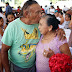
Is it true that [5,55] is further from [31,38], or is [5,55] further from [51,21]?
[51,21]

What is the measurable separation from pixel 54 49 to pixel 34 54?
0.33 m

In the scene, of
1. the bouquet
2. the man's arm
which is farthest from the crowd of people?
the bouquet

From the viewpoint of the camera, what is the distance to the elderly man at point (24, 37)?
4.90ft

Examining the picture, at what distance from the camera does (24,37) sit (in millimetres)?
1534

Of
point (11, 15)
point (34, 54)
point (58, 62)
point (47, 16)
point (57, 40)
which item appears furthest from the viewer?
point (11, 15)

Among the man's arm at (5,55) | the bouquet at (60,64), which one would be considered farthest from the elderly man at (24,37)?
the bouquet at (60,64)

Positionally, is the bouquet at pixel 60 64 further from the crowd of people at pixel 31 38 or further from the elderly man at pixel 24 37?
the elderly man at pixel 24 37

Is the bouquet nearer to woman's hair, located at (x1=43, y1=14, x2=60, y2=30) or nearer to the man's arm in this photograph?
woman's hair, located at (x1=43, y1=14, x2=60, y2=30)

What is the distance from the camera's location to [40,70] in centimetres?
157

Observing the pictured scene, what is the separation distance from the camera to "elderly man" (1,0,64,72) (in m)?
1.49

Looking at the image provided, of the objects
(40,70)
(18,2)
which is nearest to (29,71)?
(40,70)

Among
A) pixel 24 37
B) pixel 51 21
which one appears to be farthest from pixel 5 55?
pixel 51 21

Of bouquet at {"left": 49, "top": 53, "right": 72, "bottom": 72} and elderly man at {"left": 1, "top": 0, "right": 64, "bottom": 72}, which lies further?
elderly man at {"left": 1, "top": 0, "right": 64, "bottom": 72}

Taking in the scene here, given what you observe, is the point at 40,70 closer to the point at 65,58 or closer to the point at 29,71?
the point at 29,71
